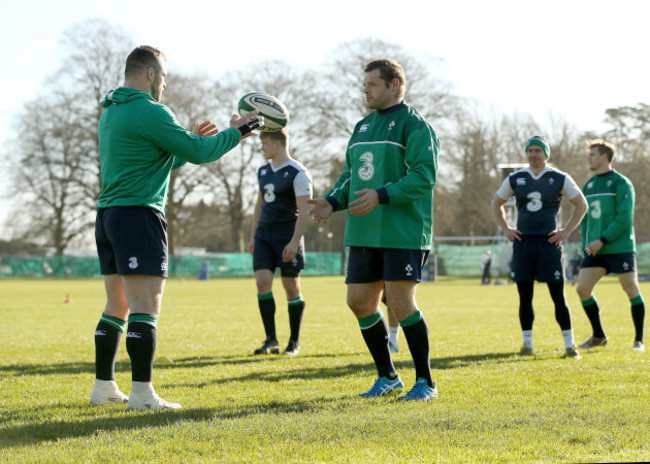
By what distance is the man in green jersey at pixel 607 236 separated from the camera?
8.38m

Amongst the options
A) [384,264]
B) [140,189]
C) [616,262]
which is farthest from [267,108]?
[616,262]

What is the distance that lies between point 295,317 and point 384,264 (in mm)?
3270

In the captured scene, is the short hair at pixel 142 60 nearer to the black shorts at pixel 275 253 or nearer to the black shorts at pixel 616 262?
the black shorts at pixel 275 253

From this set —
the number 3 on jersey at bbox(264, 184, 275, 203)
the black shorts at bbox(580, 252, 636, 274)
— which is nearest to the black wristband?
the number 3 on jersey at bbox(264, 184, 275, 203)

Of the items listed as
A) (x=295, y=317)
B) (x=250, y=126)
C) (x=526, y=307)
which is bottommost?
(x=295, y=317)

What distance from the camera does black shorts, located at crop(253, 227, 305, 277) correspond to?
817 cm

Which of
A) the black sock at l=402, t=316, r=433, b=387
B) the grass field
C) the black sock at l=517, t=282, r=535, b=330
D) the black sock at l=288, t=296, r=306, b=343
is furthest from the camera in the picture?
the black sock at l=288, t=296, r=306, b=343

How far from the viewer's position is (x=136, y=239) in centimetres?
473

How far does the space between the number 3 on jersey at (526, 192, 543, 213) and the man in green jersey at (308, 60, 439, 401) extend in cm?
279

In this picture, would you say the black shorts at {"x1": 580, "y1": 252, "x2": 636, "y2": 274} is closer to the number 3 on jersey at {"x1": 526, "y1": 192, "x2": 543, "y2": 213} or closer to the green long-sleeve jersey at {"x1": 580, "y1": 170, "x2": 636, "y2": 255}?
the green long-sleeve jersey at {"x1": 580, "y1": 170, "x2": 636, "y2": 255}

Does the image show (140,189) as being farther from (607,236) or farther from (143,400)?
(607,236)

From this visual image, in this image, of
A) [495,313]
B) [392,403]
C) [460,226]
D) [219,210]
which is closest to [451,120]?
[460,226]

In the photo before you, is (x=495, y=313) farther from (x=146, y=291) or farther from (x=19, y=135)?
(x=19, y=135)

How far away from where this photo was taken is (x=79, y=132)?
4238 cm
